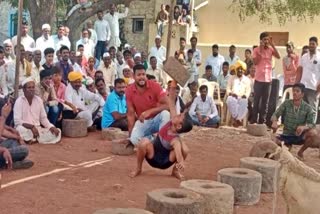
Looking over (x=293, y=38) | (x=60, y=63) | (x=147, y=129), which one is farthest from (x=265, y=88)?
(x=293, y=38)

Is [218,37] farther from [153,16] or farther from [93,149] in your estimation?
[93,149]

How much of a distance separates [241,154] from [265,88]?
2.74 meters

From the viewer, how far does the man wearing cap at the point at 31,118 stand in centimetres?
836

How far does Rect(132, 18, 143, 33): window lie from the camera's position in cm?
2033

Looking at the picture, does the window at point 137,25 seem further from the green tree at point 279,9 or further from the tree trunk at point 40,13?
the tree trunk at point 40,13

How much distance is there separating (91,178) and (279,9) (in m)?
11.9

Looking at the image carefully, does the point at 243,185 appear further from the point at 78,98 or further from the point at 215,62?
the point at 215,62

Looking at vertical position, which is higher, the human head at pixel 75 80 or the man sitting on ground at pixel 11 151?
the human head at pixel 75 80

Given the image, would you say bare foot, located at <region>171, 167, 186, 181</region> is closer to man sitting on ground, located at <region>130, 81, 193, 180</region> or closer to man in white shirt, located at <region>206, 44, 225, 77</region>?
man sitting on ground, located at <region>130, 81, 193, 180</region>

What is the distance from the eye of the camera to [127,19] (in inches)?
813

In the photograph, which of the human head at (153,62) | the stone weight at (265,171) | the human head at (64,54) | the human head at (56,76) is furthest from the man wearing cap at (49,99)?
the human head at (153,62)

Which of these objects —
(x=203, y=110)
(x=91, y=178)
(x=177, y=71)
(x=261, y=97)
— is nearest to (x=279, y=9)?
(x=261, y=97)

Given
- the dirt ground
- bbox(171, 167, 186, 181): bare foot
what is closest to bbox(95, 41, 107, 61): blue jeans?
the dirt ground

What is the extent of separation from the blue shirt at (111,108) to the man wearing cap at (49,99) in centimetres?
76
